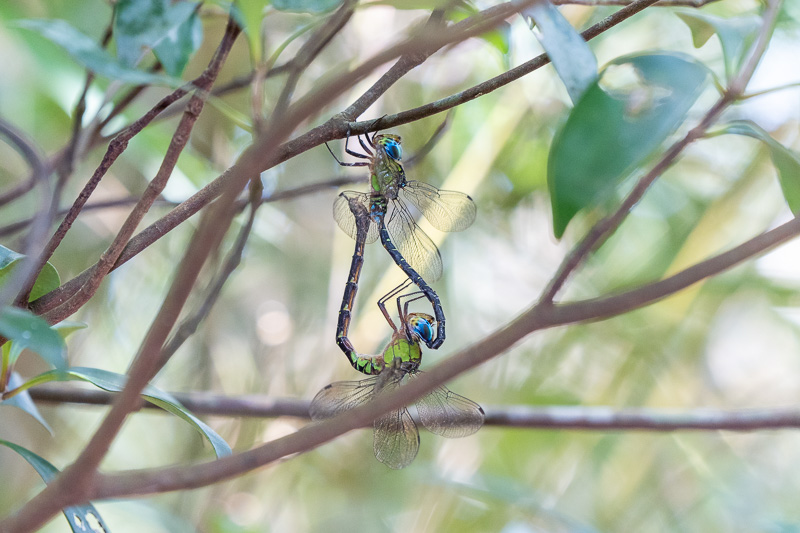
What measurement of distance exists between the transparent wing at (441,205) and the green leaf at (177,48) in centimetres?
29

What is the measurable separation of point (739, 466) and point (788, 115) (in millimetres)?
929

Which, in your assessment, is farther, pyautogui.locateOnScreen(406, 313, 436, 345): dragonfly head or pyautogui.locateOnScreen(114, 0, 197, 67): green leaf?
pyautogui.locateOnScreen(406, 313, 436, 345): dragonfly head

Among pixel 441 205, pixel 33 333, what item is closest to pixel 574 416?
pixel 441 205

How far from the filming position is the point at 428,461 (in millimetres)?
Result: 1517

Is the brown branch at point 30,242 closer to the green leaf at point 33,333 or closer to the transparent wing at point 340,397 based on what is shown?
the green leaf at point 33,333

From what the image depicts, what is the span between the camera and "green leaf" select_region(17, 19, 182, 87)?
1.22 ft

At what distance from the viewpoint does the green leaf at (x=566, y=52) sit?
32 cm

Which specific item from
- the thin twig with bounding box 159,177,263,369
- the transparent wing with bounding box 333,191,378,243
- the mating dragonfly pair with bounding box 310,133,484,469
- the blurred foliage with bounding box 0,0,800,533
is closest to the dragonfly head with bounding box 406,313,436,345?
the mating dragonfly pair with bounding box 310,133,484,469

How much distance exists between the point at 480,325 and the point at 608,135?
126 centimetres

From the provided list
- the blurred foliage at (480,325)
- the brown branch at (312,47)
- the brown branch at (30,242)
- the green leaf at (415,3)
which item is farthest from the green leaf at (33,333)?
the blurred foliage at (480,325)

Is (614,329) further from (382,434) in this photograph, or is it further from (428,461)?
(382,434)

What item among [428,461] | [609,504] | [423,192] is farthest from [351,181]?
[609,504]

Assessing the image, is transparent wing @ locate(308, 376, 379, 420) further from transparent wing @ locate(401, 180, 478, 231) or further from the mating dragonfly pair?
transparent wing @ locate(401, 180, 478, 231)

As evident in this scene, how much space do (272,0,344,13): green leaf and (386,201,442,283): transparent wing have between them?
1.13 ft
